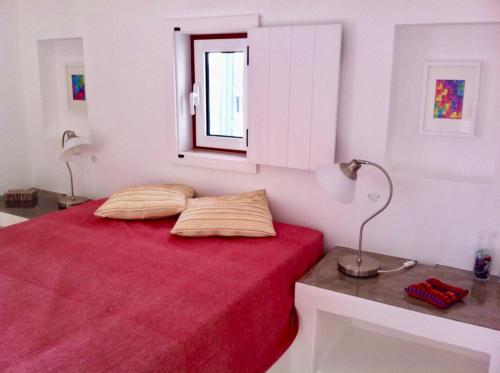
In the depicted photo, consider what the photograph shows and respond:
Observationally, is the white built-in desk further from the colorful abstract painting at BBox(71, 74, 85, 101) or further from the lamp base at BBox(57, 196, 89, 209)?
the colorful abstract painting at BBox(71, 74, 85, 101)

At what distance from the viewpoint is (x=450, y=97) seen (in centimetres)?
235

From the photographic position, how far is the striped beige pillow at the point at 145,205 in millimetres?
2814

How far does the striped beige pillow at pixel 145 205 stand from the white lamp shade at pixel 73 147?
26.7 inches

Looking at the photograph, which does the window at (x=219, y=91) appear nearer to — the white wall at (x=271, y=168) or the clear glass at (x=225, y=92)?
the clear glass at (x=225, y=92)

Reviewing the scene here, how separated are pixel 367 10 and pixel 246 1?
701 millimetres

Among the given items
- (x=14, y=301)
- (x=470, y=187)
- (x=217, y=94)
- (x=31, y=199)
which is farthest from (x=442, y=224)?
(x=31, y=199)

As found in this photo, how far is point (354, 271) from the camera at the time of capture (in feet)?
7.55

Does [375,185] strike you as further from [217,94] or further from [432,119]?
[217,94]

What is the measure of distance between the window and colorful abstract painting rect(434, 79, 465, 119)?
113cm

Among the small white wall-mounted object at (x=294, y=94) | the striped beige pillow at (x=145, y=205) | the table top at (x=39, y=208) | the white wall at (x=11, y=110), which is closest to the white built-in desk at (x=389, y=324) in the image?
the small white wall-mounted object at (x=294, y=94)

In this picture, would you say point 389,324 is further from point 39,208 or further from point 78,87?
point 78,87

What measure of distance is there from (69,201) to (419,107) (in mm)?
2440

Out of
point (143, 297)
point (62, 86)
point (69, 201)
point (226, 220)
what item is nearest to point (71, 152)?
point (69, 201)

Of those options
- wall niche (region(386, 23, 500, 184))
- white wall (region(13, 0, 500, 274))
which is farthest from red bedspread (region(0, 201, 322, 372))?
wall niche (region(386, 23, 500, 184))
